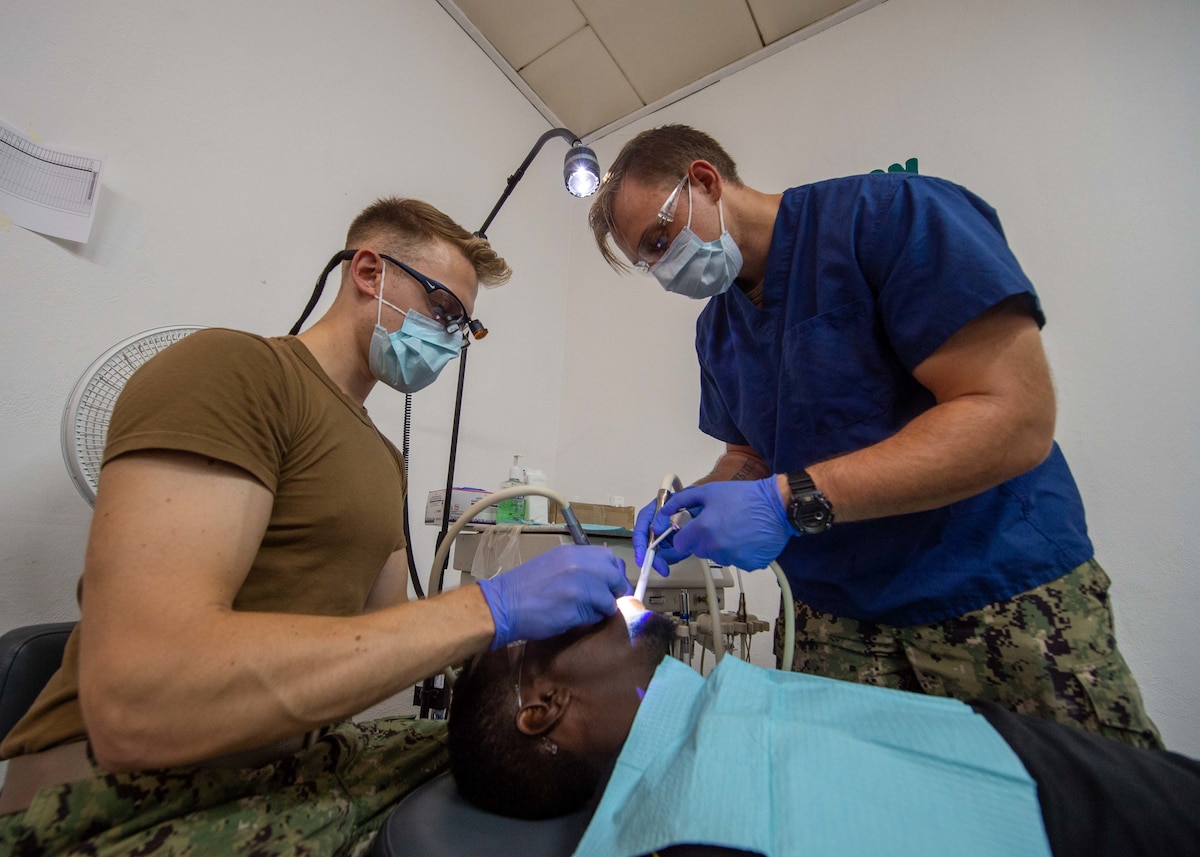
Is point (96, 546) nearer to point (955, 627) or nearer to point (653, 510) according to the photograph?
point (653, 510)

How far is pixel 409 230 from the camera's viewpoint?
125 centimetres

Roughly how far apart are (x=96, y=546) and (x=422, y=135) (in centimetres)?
193

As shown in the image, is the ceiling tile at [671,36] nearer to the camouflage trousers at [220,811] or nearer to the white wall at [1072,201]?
the white wall at [1072,201]

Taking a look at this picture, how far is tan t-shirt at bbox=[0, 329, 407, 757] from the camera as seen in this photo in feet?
2.19

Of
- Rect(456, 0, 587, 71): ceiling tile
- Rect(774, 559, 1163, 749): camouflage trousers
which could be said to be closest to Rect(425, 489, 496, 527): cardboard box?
Rect(774, 559, 1163, 749): camouflage trousers

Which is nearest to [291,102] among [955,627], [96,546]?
[96,546]

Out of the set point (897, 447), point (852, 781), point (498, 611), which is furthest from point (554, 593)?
point (897, 447)

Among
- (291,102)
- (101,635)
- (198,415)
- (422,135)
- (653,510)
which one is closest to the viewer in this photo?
(101,635)

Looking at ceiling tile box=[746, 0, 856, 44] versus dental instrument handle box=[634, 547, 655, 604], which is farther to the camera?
ceiling tile box=[746, 0, 856, 44]

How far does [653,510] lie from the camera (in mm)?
1020

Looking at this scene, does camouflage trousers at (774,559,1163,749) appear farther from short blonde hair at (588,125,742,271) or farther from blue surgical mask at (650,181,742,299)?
short blonde hair at (588,125,742,271)

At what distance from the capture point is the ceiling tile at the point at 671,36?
2197mm

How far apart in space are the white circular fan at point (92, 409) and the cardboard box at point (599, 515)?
3.24 feet

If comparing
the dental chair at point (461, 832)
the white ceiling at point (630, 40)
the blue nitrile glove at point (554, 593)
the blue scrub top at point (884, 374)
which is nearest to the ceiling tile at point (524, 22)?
the white ceiling at point (630, 40)
